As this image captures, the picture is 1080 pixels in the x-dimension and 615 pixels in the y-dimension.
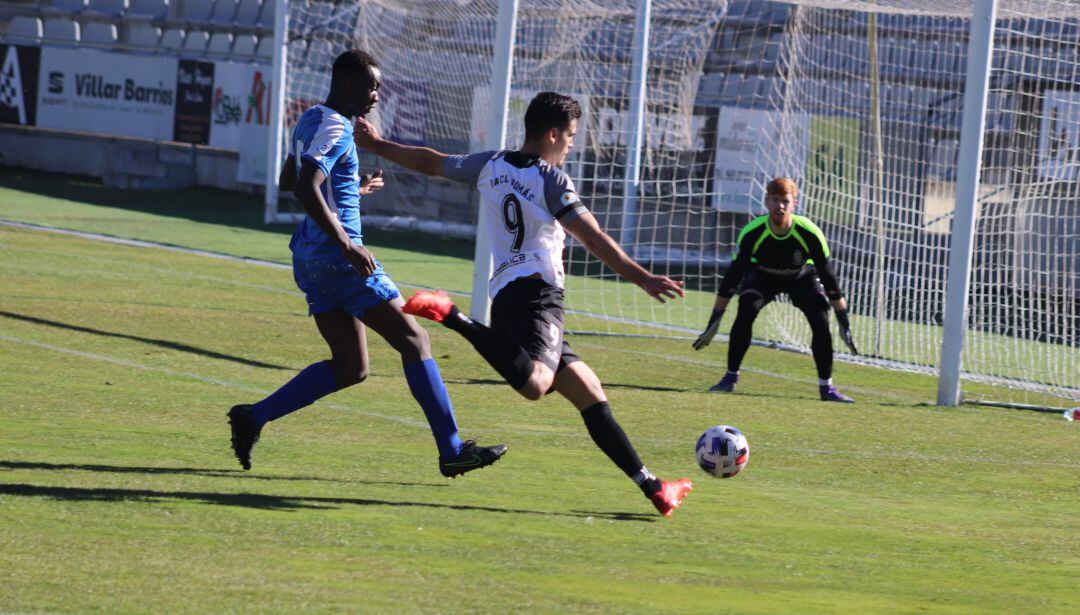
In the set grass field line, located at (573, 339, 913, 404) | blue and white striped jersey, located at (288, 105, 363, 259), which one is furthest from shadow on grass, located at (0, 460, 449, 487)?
grass field line, located at (573, 339, 913, 404)

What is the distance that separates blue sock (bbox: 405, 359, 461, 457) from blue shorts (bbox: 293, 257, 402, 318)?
349 mm

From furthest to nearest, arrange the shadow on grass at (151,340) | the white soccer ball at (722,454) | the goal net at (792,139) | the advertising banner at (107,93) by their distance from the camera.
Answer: the advertising banner at (107,93)
the goal net at (792,139)
the shadow on grass at (151,340)
the white soccer ball at (722,454)

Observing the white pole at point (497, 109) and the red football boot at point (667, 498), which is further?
the white pole at point (497, 109)

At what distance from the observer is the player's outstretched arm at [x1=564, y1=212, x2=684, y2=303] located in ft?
21.2

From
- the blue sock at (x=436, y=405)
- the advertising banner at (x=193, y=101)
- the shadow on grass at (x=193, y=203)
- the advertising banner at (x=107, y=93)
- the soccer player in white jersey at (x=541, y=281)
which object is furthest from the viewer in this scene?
the advertising banner at (x=107, y=93)

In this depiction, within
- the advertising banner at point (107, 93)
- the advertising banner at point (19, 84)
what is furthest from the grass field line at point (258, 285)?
the advertising banner at point (19, 84)

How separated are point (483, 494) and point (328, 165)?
5.59 ft

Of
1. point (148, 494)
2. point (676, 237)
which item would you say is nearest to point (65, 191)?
point (676, 237)

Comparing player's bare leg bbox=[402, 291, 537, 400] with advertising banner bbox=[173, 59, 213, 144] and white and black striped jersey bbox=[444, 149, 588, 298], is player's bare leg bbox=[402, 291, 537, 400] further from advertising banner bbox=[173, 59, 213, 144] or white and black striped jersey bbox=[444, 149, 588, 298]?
advertising banner bbox=[173, 59, 213, 144]

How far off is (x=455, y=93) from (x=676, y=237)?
20.3 ft

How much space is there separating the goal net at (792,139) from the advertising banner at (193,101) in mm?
2633

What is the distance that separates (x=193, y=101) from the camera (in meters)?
31.6

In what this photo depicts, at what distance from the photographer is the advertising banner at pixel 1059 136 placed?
14.8 metres

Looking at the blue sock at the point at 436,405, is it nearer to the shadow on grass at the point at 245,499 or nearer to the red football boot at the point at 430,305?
the shadow on grass at the point at 245,499
